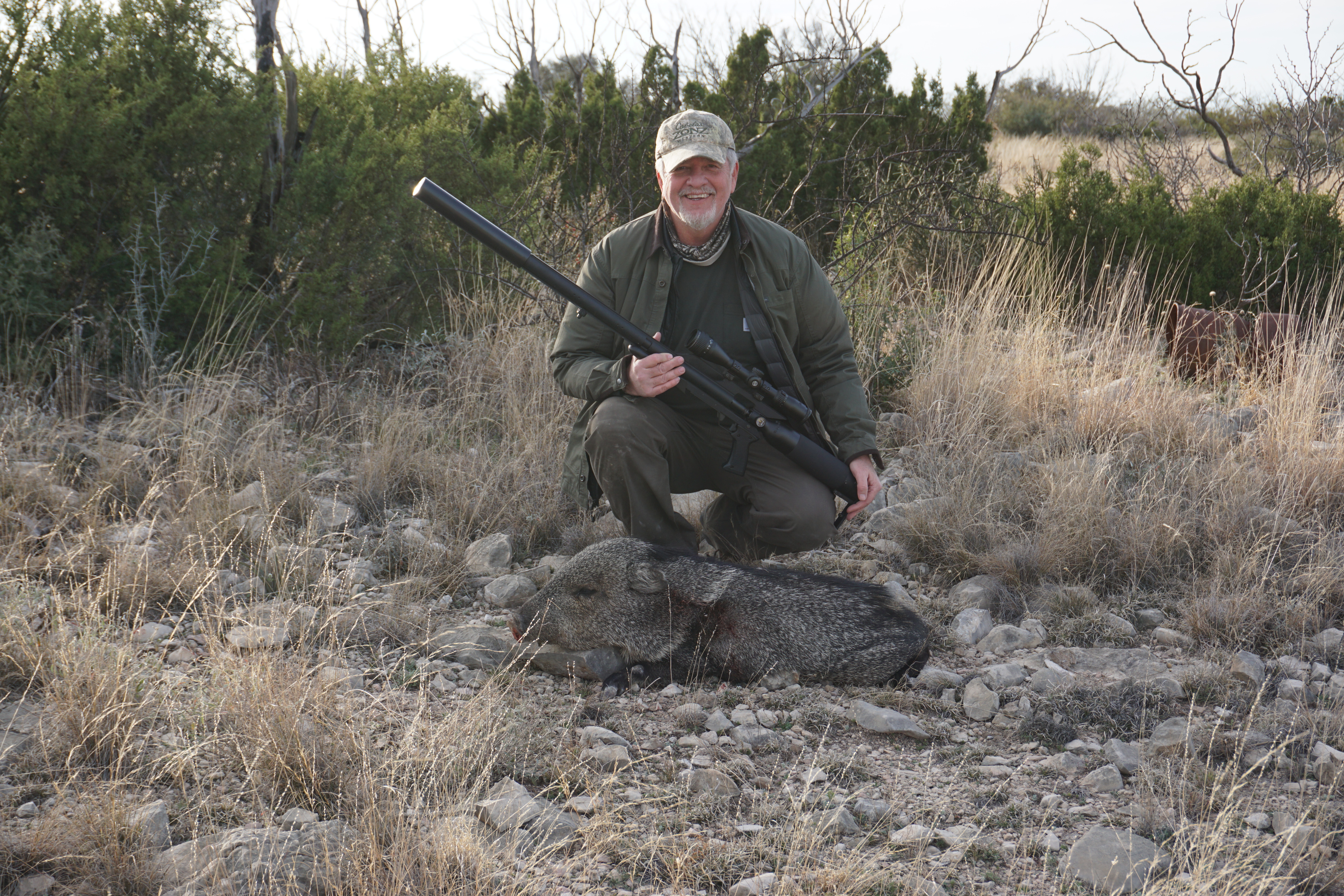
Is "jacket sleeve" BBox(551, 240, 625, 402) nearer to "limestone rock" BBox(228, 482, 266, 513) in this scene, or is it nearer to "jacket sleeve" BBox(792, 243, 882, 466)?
"jacket sleeve" BBox(792, 243, 882, 466)

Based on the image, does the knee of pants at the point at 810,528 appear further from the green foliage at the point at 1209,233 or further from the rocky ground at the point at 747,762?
the green foliage at the point at 1209,233

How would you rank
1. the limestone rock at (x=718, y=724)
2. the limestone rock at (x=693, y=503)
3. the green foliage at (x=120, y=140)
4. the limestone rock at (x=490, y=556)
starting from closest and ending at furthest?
1. the limestone rock at (x=718, y=724)
2. the limestone rock at (x=490, y=556)
3. the limestone rock at (x=693, y=503)
4. the green foliage at (x=120, y=140)

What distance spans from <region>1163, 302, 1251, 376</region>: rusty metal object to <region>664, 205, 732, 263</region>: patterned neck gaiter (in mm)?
3966

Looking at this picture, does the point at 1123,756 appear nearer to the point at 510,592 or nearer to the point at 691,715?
the point at 691,715

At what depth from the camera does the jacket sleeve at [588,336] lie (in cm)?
412

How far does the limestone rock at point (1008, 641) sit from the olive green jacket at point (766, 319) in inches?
33.8

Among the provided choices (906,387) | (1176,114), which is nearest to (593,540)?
(906,387)

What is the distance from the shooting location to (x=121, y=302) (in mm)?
5828

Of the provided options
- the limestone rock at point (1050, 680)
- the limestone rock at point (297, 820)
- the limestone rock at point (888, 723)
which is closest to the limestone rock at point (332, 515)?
the limestone rock at point (297, 820)

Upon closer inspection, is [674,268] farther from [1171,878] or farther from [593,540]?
[1171,878]

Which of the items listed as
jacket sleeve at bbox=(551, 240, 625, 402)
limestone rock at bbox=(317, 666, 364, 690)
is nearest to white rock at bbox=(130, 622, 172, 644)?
limestone rock at bbox=(317, 666, 364, 690)

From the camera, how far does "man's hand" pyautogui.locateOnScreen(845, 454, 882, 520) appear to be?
3990 mm

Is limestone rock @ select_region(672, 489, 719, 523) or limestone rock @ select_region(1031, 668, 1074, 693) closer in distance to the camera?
limestone rock @ select_region(1031, 668, 1074, 693)

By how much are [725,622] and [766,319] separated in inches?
52.5
